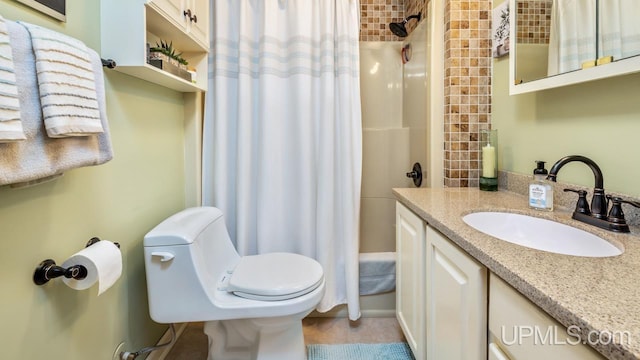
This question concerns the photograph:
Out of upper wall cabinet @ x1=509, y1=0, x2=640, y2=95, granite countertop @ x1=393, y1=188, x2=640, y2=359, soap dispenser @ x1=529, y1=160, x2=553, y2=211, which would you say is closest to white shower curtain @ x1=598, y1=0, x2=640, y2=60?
upper wall cabinet @ x1=509, y1=0, x2=640, y2=95

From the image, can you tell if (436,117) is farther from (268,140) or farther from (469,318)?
(469,318)

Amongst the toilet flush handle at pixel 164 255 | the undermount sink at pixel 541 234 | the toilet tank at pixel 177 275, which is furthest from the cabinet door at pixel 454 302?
the toilet flush handle at pixel 164 255

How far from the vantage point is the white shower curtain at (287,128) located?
5.81ft

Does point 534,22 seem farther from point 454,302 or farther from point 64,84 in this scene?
point 64,84

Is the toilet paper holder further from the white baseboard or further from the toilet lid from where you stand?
the white baseboard

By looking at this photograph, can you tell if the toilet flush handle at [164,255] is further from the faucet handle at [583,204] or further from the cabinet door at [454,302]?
the faucet handle at [583,204]

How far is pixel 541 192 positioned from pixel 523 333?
71cm

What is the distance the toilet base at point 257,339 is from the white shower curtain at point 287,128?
426 mm

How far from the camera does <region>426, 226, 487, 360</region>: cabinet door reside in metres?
0.81

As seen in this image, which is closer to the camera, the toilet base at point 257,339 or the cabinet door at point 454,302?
the cabinet door at point 454,302

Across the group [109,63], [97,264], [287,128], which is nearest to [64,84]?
[109,63]

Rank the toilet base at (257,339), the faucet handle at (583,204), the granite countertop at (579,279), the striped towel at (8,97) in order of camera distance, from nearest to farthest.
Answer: the granite countertop at (579,279) < the striped towel at (8,97) < the faucet handle at (583,204) < the toilet base at (257,339)

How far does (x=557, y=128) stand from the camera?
1.26m

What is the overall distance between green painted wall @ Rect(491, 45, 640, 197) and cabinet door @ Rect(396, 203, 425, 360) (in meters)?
0.60
